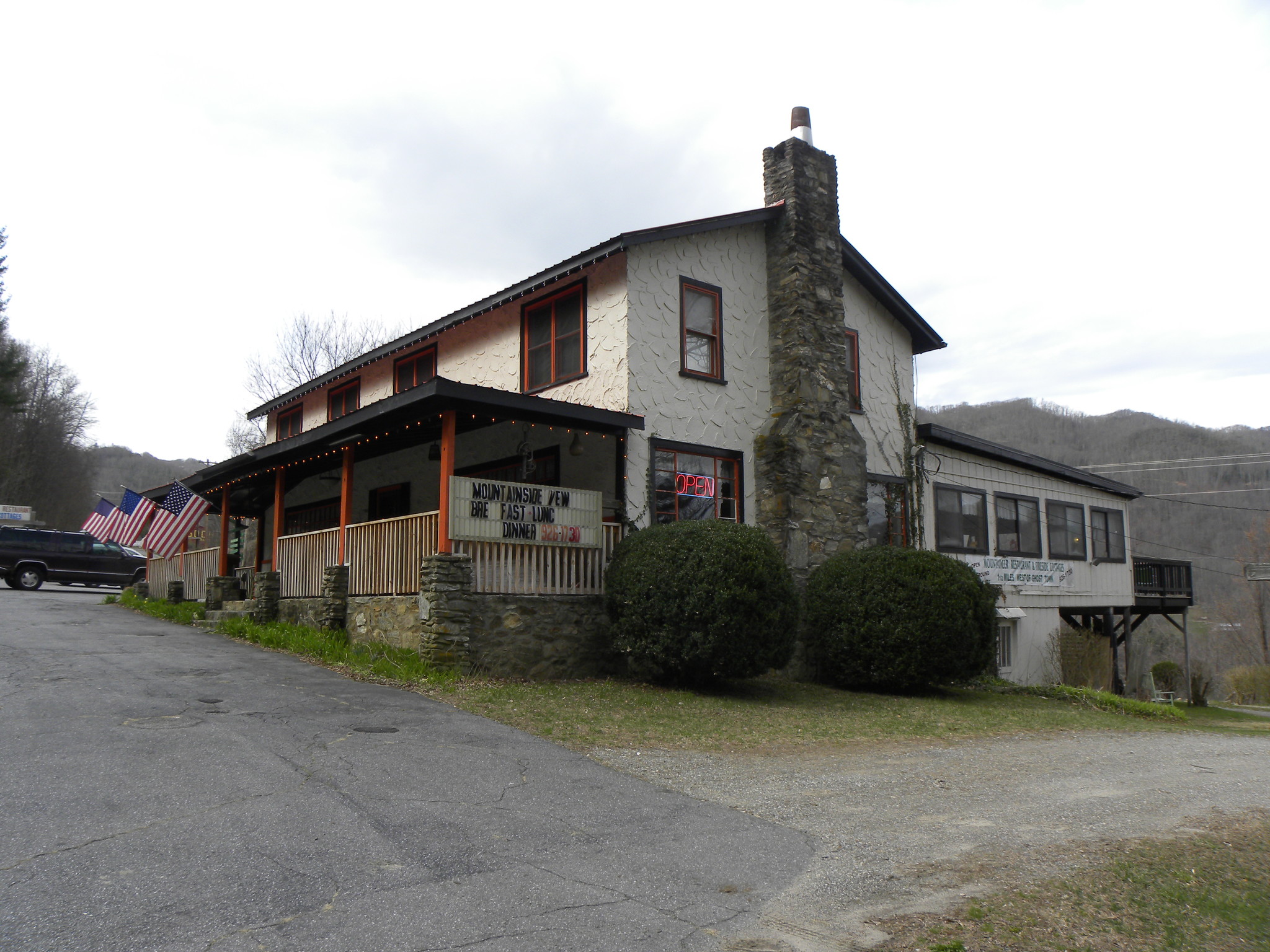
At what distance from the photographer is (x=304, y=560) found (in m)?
16.4

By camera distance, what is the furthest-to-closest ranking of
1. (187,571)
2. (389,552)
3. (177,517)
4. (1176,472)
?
(1176,472) → (187,571) → (177,517) → (389,552)

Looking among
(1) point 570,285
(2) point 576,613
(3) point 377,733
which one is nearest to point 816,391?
→ (1) point 570,285

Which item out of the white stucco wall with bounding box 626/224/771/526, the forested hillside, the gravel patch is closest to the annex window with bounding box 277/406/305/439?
the white stucco wall with bounding box 626/224/771/526

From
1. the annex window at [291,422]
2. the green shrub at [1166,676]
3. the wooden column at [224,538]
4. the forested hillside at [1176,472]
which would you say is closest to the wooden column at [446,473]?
the wooden column at [224,538]

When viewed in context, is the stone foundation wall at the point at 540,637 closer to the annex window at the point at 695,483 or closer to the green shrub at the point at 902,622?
the annex window at the point at 695,483

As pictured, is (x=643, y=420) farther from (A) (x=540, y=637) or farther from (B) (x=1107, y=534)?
(B) (x=1107, y=534)

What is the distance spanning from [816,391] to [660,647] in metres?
5.99

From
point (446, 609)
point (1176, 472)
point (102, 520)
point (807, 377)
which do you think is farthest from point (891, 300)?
point (1176, 472)

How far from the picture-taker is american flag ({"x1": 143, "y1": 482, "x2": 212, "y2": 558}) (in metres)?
19.6

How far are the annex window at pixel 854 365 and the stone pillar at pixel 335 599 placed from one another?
9.59 metres

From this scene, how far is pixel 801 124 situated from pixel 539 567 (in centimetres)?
982

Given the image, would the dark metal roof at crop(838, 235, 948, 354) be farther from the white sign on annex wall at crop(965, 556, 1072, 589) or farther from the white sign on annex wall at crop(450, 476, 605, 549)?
the white sign on annex wall at crop(450, 476, 605, 549)

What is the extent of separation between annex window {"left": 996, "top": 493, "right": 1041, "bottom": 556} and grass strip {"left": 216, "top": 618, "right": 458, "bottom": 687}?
14.4 m

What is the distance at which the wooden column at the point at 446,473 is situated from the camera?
12.3 metres
